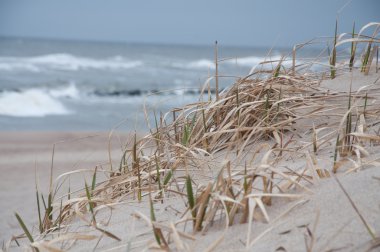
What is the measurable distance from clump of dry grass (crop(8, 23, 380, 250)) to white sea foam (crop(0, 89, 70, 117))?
10743 mm

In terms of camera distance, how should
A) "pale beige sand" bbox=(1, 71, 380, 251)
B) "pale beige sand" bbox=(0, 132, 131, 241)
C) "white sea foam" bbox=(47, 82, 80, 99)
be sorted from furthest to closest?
"white sea foam" bbox=(47, 82, 80, 99) < "pale beige sand" bbox=(0, 132, 131, 241) < "pale beige sand" bbox=(1, 71, 380, 251)

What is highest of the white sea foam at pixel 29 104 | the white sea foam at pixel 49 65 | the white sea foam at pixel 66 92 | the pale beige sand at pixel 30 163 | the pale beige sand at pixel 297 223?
the pale beige sand at pixel 297 223

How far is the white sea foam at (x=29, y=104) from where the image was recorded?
1206 centimetres

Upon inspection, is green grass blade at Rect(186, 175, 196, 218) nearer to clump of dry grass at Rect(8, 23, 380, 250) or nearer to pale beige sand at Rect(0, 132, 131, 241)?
clump of dry grass at Rect(8, 23, 380, 250)

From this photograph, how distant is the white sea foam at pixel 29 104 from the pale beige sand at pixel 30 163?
3039 millimetres

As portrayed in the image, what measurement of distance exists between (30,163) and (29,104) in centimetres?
642

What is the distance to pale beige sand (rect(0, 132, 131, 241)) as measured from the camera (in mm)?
4555

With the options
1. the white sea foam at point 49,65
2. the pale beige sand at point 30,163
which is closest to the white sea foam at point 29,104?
the pale beige sand at point 30,163

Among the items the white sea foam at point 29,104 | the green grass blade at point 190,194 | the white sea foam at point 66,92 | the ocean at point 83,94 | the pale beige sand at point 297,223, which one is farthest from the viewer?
the white sea foam at point 66,92

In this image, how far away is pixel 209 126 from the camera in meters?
1.74

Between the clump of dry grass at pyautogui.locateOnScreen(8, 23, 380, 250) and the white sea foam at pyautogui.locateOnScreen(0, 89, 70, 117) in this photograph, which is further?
the white sea foam at pyautogui.locateOnScreen(0, 89, 70, 117)

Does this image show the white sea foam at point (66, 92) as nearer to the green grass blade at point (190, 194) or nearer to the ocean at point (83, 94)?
the ocean at point (83, 94)

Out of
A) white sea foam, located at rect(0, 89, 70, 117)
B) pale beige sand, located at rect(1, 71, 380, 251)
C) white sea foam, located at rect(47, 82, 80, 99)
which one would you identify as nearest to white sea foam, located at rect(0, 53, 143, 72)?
white sea foam, located at rect(47, 82, 80, 99)

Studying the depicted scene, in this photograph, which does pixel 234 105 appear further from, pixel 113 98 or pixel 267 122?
pixel 113 98
